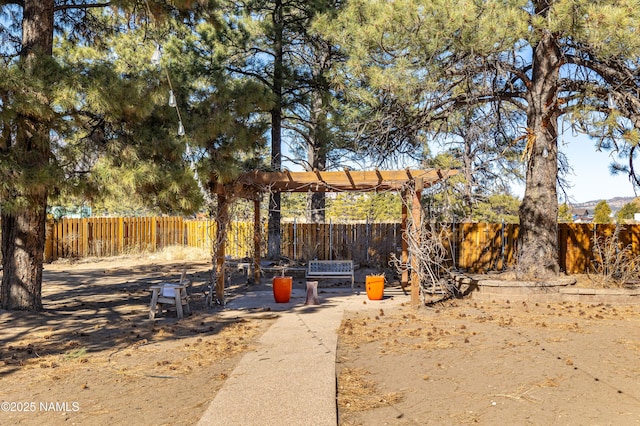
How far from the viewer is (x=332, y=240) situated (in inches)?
645

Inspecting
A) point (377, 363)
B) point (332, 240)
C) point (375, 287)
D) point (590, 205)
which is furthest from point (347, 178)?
point (590, 205)

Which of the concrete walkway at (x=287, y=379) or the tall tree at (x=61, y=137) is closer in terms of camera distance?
the concrete walkway at (x=287, y=379)

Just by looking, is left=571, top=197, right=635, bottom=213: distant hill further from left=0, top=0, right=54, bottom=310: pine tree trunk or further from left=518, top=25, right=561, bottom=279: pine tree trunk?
left=0, top=0, right=54, bottom=310: pine tree trunk

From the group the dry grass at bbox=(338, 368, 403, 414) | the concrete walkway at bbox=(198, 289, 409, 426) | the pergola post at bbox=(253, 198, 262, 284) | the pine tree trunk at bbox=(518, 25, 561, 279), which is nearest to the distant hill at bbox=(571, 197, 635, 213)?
the pine tree trunk at bbox=(518, 25, 561, 279)

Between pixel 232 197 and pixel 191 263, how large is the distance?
8.35 meters

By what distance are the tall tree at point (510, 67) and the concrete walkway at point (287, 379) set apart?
4.66m

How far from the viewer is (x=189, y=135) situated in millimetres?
7809

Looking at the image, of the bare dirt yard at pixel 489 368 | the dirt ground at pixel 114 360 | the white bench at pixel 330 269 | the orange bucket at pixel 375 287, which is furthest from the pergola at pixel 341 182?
the white bench at pixel 330 269

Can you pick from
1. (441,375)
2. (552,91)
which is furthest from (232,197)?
(552,91)

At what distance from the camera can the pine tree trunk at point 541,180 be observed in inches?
396

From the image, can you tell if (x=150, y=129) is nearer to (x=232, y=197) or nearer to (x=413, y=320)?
(x=232, y=197)

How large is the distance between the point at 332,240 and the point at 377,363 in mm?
11071

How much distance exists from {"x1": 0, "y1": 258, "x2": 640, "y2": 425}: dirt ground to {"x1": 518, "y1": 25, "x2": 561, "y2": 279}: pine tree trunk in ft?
4.50

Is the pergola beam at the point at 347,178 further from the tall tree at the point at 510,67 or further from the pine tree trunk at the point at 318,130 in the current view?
the pine tree trunk at the point at 318,130
